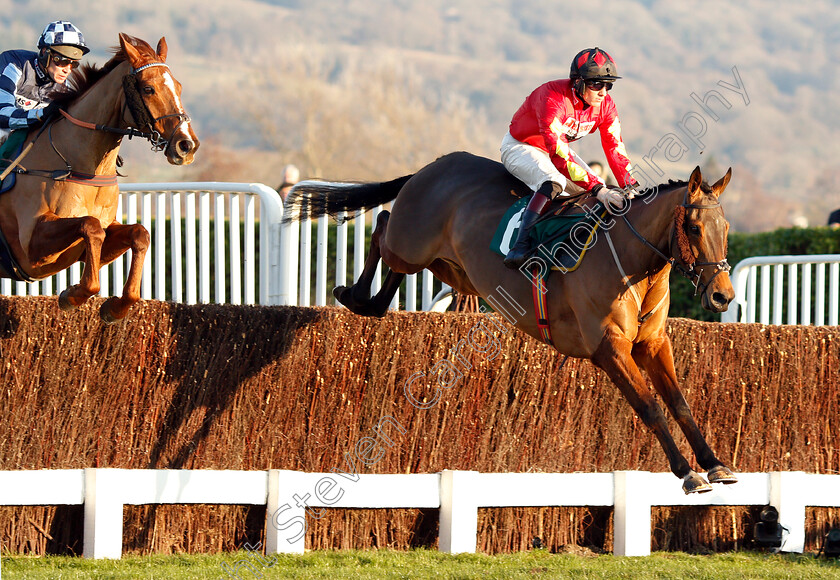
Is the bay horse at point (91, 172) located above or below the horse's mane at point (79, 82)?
below

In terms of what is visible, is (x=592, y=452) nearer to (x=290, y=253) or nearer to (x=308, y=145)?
(x=290, y=253)

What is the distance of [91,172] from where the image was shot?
566 cm

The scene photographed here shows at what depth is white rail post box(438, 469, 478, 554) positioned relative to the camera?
18.2 feet

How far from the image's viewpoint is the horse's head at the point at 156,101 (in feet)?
17.0

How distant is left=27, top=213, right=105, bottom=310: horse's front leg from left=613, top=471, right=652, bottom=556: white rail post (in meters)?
3.11

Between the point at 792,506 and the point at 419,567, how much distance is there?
2.40 meters

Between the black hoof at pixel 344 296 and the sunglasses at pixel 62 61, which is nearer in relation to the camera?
the sunglasses at pixel 62 61

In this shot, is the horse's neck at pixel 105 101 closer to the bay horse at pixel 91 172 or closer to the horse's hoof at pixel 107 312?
the bay horse at pixel 91 172

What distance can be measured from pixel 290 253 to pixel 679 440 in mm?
2681

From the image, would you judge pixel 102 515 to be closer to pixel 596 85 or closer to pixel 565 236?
pixel 565 236

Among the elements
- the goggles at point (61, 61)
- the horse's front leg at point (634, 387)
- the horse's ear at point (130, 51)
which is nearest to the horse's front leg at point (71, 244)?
the horse's ear at point (130, 51)

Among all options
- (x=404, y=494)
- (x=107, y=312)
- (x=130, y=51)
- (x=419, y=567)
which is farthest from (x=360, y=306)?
(x=130, y=51)

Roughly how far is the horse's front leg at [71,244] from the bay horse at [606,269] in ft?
4.90

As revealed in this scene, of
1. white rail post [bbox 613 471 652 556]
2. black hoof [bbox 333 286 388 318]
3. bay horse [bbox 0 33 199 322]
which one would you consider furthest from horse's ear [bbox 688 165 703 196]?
bay horse [bbox 0 33 199 322]
